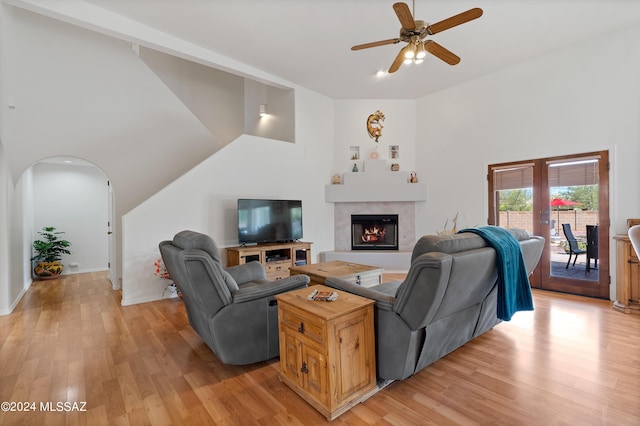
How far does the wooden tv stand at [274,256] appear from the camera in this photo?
15.4ft

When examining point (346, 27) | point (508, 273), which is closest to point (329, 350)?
point (508, 273)

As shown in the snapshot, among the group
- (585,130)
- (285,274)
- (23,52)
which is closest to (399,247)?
(285,274)

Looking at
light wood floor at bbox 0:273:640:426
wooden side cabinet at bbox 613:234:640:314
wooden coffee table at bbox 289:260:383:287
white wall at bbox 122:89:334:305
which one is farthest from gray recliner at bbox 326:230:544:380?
white wall at bbox 122:89:334:305

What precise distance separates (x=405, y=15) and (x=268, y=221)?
3.64 metres

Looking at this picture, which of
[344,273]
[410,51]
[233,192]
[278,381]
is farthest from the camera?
[233,192]

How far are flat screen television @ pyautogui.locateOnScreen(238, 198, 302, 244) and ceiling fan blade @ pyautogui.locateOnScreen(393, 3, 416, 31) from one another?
340 cm

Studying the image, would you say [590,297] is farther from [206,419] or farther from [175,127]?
[175,127]

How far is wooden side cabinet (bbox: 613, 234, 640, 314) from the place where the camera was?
11.6 feet

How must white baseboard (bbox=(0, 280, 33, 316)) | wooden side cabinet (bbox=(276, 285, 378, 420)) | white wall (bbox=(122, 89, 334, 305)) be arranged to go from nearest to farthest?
wooden side cabinet (bbox=(276, 285, 378, 420)) → white baseboard (bbox=(0, 280, 33, 316)) → white wall (bbox=(122, 89, 334, 305))

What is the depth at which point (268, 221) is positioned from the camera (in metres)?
5.20

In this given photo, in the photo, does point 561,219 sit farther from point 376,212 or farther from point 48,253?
point 48,253

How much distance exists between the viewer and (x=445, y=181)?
595 centimetres

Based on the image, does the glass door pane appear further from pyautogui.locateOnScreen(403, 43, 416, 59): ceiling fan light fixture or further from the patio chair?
pyautogui.locateOnScreen(403, 43, 416, 59): ceiling fan light fixture

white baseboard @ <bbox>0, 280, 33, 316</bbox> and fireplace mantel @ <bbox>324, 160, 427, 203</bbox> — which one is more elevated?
fireplace mantel @ <bbox>324, 160, 427, 203</bbox>
